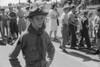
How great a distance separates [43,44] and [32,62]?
0.77ft

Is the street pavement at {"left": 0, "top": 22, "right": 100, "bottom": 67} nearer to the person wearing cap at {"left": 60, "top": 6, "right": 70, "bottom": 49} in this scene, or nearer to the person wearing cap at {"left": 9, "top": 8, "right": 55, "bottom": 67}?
the person wearing cap at {"left": 60, "top": 6, "right": 70, "bottom": 49}

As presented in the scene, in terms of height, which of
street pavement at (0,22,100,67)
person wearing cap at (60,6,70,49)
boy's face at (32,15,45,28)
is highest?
boy's face at (32,15,45,28)

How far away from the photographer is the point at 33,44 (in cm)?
278

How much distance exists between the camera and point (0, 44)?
37.7 feet

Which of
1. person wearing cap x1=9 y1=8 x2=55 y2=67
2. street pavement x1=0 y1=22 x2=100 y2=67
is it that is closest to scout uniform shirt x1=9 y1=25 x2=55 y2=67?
person wearing cap x1=9 y1=8 x2=55 y2=67

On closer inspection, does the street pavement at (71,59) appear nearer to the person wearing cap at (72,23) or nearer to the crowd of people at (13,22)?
the person wearing cap at (72,23)

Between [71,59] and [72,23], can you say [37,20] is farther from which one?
[72,23]

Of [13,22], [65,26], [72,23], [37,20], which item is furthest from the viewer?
[13,22]

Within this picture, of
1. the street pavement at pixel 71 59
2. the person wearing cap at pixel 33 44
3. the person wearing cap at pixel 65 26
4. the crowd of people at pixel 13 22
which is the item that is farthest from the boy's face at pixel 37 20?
the crowd of people at pixel 13 22

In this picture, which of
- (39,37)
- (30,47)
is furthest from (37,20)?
(30,47)

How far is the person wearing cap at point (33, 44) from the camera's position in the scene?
8.99ft

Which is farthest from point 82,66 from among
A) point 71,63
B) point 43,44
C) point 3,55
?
point 43,44

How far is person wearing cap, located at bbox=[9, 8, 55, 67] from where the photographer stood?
8.99 feet

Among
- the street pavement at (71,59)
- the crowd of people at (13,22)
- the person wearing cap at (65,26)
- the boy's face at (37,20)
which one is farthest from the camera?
the crowd of people at (13,22)
